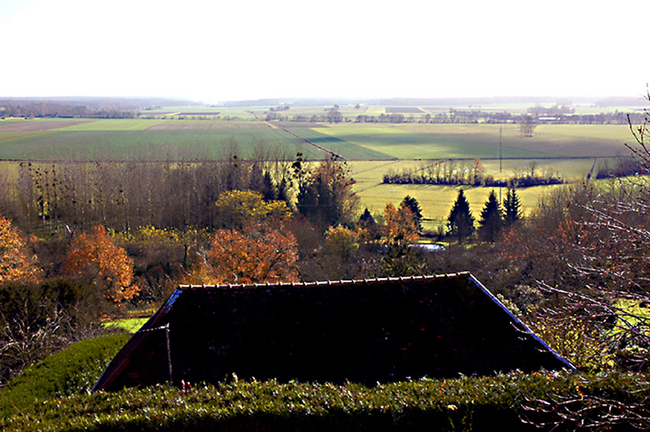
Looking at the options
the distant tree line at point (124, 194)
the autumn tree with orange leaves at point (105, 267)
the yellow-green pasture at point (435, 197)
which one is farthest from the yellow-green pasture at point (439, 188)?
the autumn tree with orange leaves at point (105, 267)

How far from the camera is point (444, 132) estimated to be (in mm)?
140125

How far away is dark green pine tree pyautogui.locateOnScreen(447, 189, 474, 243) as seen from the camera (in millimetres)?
57150

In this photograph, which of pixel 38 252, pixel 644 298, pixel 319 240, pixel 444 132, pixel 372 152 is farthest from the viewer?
pixel 444 132

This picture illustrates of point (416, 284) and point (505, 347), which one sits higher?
point (416, 284)

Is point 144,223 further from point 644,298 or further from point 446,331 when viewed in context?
point 644,298

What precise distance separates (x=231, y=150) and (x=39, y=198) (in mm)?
34273

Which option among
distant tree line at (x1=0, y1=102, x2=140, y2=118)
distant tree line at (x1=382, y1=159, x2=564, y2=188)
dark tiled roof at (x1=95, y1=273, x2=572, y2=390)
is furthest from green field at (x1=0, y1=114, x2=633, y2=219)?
dark tiled roof at (x1=95, y1=273, x2=572, y2=390)

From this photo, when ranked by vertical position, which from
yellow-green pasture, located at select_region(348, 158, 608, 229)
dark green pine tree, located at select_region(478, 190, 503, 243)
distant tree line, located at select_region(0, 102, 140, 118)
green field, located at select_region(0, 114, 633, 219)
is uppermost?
distant tree line, located at select_region(0, 102, 140, 118)

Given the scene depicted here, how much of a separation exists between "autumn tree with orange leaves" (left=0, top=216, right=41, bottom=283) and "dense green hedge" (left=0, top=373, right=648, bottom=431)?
27.8 meters

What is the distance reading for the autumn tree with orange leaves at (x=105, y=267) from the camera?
37.2 meters

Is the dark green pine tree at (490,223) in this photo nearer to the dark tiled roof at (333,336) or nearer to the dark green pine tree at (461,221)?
the dark green pine tree at (461,221)

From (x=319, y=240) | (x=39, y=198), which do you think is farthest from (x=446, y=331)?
(x=39, y=198)

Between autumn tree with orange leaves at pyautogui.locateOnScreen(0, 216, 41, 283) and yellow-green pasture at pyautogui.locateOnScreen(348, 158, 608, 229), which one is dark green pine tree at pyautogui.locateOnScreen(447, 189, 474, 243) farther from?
autumn tree with orange leaves at pyautogui.locateOnScreen(0, 216, 41, 283)

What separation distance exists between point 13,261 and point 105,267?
20.6ft
